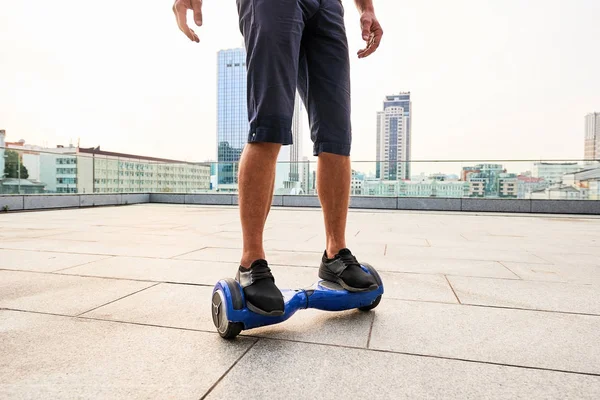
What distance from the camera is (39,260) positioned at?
8.12 ft

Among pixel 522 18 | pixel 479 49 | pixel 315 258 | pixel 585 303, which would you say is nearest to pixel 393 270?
pixel 315 258

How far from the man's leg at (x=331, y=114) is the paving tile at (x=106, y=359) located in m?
0.55

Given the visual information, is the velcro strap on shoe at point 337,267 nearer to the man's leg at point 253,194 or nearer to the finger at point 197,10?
the man's leg at point 253,194

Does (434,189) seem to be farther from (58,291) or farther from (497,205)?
(58,291)

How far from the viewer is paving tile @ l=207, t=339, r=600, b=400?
827 millimetres

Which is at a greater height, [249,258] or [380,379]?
[249,258]

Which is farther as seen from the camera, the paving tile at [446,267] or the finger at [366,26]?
the paving tile at [446,267]

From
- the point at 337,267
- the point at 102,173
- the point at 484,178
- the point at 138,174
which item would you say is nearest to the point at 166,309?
the point at 337,267

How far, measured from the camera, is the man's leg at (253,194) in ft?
4.16

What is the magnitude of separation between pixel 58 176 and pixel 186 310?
32.1ft

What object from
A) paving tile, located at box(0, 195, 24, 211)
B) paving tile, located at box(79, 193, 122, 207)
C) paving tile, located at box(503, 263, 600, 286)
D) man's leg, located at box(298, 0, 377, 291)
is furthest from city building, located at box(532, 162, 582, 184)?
paving tile, located at box(0, 195, 24, 211)

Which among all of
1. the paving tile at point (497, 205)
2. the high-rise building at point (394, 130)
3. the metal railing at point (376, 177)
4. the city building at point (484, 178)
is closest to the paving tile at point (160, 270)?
the metal railing at point (376, 177)

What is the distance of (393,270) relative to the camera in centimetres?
233

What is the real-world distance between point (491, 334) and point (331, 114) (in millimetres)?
983
